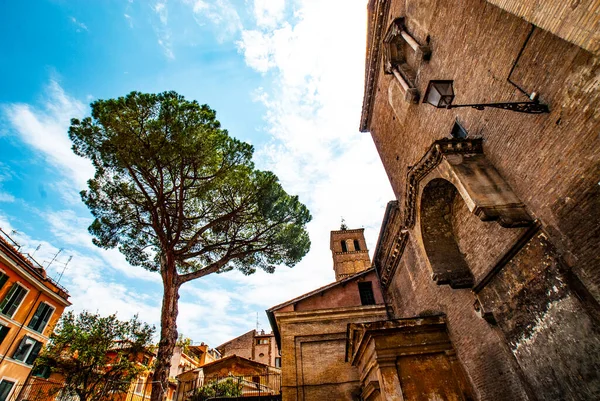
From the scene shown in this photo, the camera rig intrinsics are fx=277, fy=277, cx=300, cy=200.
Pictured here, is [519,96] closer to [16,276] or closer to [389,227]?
[389,227]

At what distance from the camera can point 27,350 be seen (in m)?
16.6

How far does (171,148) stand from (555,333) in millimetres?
13059

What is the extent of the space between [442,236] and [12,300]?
22.5 m

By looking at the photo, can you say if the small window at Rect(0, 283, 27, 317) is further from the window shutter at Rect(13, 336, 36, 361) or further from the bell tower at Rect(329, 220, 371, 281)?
the bell tower at Rect(329, 220, 371, 281)

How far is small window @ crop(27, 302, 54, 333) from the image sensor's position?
17294mm

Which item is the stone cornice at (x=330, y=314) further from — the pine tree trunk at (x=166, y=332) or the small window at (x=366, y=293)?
the pine tree trunk at (x=166, y=332)

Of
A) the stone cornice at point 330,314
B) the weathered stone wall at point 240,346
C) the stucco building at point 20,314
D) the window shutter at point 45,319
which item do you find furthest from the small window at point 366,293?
the weathered stone wall at point 240,346

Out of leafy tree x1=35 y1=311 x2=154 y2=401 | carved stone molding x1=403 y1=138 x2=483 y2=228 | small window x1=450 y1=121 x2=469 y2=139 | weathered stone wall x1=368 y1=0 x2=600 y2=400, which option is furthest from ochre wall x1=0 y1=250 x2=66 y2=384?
small window x1=450 y1=121 x2=469 y2=139

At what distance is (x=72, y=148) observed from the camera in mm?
12227

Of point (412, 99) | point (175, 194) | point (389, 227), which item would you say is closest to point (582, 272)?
point (412, 99)

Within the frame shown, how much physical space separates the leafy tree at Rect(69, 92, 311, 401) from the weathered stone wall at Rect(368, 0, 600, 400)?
902 centimetres

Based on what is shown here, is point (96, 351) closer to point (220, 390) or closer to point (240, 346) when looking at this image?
point (220, 390)

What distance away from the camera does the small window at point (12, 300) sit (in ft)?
50.2

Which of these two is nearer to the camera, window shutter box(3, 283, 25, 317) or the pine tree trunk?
the pine tree trunk
